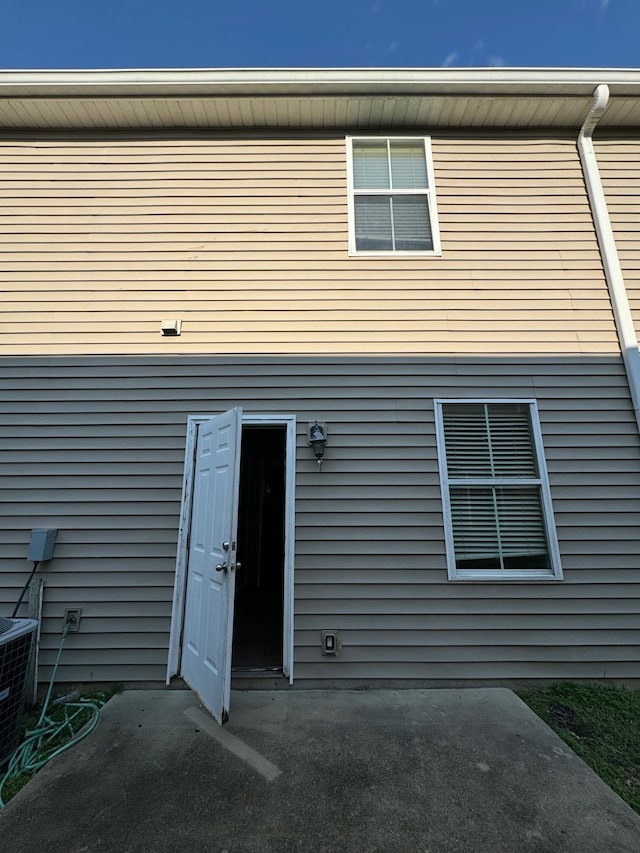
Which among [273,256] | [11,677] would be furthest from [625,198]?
[11,677]

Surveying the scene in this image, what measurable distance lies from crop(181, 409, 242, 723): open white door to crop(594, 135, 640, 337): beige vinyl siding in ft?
12.8

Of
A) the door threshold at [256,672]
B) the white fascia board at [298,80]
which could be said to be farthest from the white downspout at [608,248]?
the door threshold at [256,672]

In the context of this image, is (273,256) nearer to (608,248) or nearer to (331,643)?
(608,248)

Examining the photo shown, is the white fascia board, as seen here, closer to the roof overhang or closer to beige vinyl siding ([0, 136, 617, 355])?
the roof overhang

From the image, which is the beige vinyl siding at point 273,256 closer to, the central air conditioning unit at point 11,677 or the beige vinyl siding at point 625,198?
the beige vinyl siding at point 625,198

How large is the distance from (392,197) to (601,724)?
181 inches

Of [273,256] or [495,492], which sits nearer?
[495,492]

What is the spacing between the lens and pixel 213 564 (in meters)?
2.60

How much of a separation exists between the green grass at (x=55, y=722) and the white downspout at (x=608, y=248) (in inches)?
191

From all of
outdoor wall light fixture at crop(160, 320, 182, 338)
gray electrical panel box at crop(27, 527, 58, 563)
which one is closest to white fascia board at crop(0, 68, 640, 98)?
outdoor wall light fixture at crop(160, 320, 182, 338)

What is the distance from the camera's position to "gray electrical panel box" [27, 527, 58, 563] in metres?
2.90

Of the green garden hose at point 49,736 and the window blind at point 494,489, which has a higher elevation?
the window blind at point 494,489

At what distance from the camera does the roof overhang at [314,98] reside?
3.46 m

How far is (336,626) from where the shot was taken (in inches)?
113
